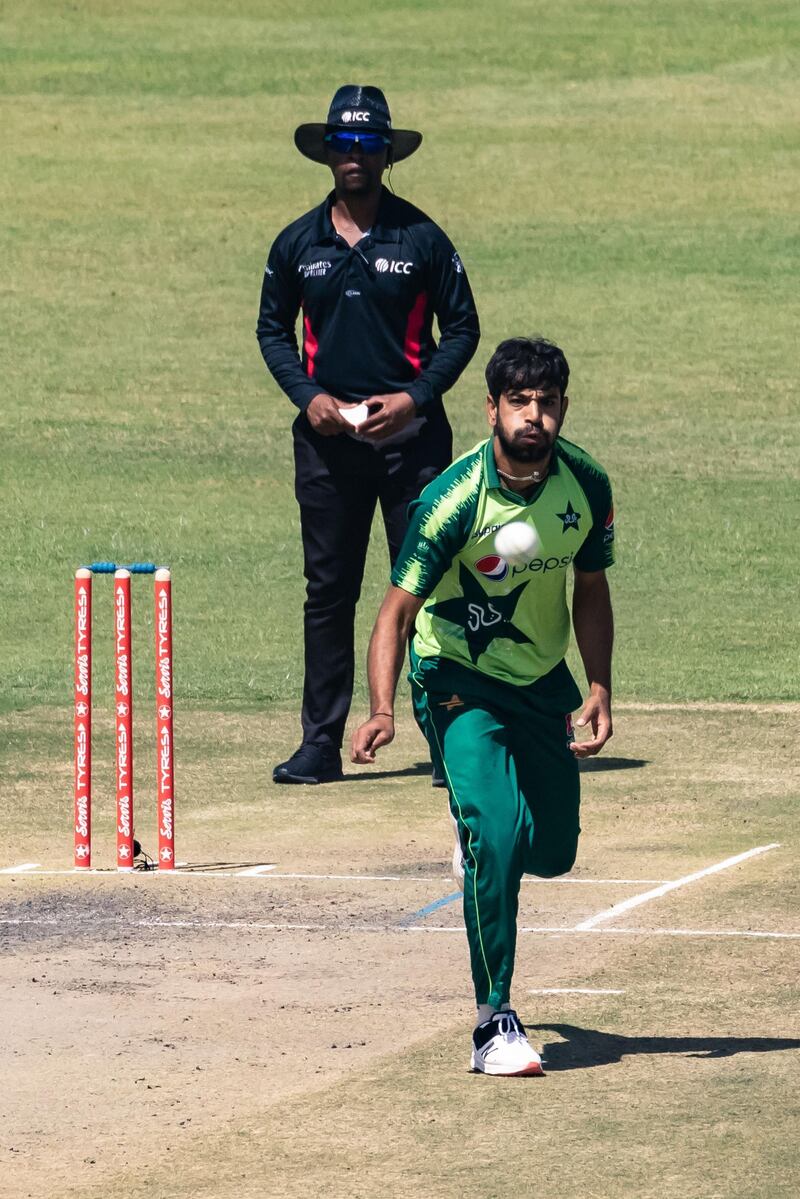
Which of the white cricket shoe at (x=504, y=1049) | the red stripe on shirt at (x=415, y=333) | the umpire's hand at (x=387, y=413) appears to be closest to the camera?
the white cricket shoe at (x=504, y=1049)

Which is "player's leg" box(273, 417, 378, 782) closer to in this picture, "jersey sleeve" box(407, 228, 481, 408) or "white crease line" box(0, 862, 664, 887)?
"jersey sleeve" box(407, 228, 481, 408)

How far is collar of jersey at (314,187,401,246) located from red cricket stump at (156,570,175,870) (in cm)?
217

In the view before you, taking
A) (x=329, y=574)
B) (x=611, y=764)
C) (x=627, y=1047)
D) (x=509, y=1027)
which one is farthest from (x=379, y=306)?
(x=509, y=1027)

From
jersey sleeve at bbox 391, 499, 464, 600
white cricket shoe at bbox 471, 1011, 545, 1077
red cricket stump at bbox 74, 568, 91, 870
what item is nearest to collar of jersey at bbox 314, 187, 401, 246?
red cricket stump at bbox 74, 568, 91, 870

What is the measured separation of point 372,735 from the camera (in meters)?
6.43

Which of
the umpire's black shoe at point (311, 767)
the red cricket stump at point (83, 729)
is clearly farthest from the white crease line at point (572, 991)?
the umpire's black shoe at point (311, 767)

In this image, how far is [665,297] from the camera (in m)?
26.5

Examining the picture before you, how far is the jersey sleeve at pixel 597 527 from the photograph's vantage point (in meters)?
6.82

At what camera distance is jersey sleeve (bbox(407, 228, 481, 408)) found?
34.0 ft

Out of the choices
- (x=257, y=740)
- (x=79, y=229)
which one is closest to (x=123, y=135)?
(x=79, y=229)

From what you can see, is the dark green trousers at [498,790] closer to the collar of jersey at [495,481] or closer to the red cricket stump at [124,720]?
the collar of jersey at [495,481]

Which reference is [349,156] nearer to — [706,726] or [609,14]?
[706,726]

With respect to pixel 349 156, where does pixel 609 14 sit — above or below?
above

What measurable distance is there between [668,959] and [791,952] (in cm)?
38
